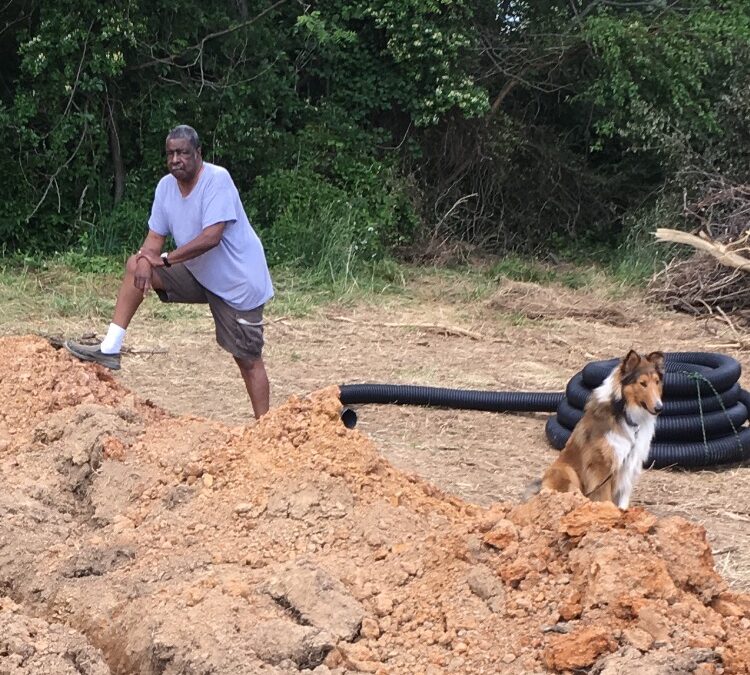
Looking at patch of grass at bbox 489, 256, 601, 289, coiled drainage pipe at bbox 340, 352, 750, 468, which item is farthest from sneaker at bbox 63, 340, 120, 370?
patch of grass at bbox 489, 256, 601, 289

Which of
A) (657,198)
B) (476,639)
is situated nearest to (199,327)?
(476,639)

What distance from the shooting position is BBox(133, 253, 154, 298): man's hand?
21.7ft

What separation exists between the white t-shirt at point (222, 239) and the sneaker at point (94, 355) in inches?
32.3

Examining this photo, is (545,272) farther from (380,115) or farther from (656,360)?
(656,360)

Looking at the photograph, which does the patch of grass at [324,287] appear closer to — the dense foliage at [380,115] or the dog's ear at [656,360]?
the dense foliage at [380,115]

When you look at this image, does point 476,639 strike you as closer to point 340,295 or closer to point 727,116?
point 340,295

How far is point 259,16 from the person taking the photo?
14766 mm

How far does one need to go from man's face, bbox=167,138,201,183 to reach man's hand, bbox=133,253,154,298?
1.89 feet

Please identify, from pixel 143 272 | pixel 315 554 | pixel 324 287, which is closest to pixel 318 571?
pixel 315 554

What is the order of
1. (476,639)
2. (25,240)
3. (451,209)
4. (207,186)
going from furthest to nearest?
(451,209), (25,240), (207,186), (476,639)

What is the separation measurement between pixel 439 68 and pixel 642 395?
1029 centimetres

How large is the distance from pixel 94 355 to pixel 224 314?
36.2 inches

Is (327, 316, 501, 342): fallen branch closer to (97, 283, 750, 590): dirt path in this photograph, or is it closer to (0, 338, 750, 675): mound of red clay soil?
(97, 283, 750, 590): dirt path

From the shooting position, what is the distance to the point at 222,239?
259 inches
